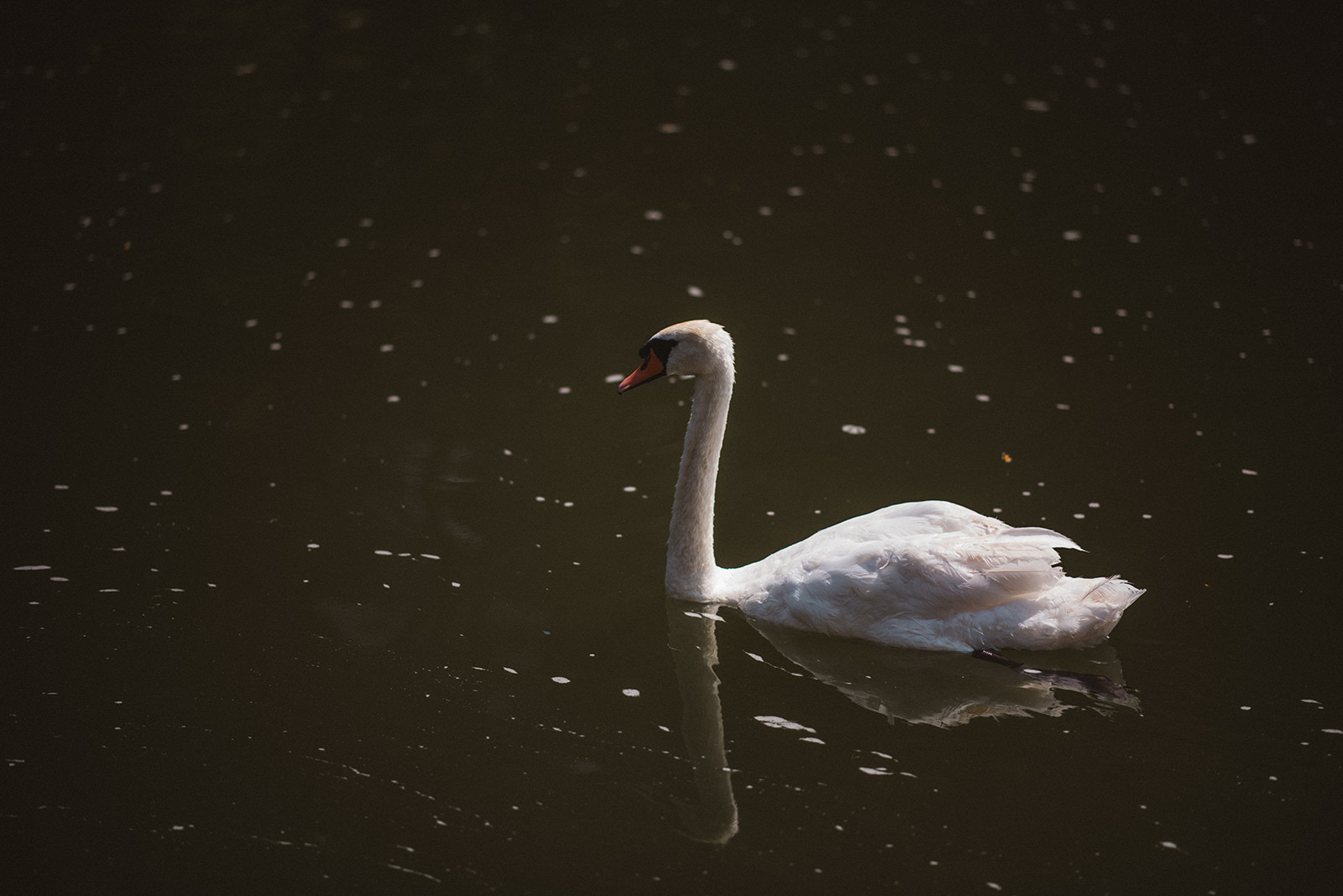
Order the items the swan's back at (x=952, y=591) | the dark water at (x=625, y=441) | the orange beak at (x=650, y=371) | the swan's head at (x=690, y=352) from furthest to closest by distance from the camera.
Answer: the orange beak at (x=650, y=371), the swan's head at (x=690, y=352), the swan's back at (x=952, y=591), the dark water at (x=625, y=441)

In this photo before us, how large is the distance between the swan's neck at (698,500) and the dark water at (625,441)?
8.9 inches

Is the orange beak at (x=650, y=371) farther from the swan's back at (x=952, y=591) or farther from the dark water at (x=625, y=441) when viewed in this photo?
the swan's back at (x=952, y=591)

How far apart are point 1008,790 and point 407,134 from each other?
33.7 feet

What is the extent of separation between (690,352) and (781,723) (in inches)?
80.3

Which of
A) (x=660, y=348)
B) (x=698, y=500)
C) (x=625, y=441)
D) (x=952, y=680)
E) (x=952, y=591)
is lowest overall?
(x=952, y=680)

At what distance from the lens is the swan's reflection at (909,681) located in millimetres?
6004

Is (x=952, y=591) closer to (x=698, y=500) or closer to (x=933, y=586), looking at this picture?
(x=933, y=586)

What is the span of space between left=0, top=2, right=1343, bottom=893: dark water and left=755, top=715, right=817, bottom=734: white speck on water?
0.02 meters

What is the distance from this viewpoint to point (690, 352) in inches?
266

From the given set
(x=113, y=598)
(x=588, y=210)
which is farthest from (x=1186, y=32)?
(x=113, y=598)

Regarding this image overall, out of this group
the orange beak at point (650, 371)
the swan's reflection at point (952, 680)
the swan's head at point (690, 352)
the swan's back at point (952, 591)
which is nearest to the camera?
the swan's reflection at point (952, 680)

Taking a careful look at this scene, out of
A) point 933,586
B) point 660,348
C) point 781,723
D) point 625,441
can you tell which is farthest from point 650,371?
point 781,723

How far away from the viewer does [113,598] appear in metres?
6.66

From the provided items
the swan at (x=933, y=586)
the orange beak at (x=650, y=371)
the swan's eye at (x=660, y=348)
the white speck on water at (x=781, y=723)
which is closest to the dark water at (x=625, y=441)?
the white speck on water at (x=781, y=723)
